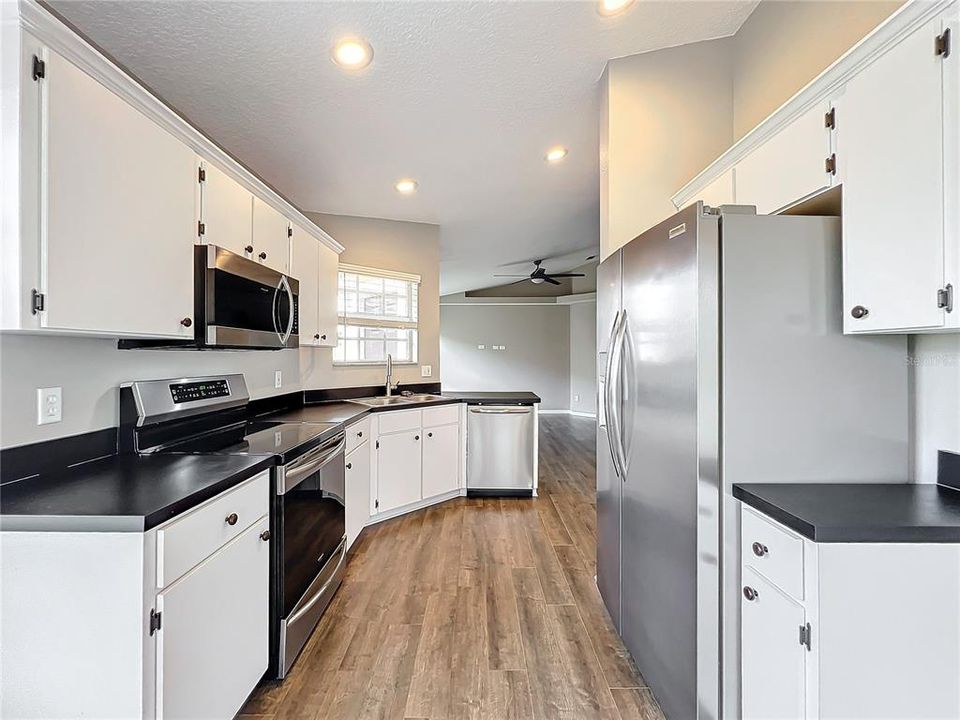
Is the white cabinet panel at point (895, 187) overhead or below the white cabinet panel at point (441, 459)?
overhead

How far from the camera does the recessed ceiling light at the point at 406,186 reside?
371cm

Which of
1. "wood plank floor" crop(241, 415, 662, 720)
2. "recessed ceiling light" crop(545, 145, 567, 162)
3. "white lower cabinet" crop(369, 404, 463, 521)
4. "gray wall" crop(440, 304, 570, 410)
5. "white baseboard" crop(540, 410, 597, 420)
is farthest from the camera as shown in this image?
"gray wall" crop(440, 304, 570, 410)

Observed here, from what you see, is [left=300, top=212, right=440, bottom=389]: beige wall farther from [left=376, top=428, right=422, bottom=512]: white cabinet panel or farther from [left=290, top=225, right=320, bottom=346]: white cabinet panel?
[left=376, top=428, right=422, bottom=512]: white cabinet panel

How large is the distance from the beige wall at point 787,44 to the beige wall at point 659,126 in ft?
0.40

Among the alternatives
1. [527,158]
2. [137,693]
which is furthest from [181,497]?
[527,158]

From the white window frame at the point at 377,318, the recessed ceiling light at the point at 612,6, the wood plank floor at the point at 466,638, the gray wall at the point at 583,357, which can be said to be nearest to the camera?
the wood plank floor at the point at 466,638

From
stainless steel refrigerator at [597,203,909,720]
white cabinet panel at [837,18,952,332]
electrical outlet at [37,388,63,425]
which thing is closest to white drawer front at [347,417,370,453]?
electrical outlet at [37,388,63,425]

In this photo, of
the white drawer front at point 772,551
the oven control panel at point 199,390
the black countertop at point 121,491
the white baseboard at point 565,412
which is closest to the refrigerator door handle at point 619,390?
the white drawer front at point 772,551

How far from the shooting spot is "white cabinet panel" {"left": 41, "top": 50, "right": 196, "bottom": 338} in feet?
4.09

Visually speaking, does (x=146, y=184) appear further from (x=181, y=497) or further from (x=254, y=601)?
(x=254, y=601)

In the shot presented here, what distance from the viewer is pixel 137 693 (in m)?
1.16

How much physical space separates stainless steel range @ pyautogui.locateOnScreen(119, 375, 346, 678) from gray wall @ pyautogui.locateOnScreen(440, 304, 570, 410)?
322 inches

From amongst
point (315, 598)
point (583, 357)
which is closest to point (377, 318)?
point (315, 598)

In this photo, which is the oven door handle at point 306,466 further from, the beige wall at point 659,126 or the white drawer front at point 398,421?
the beige wall at point 659,126
